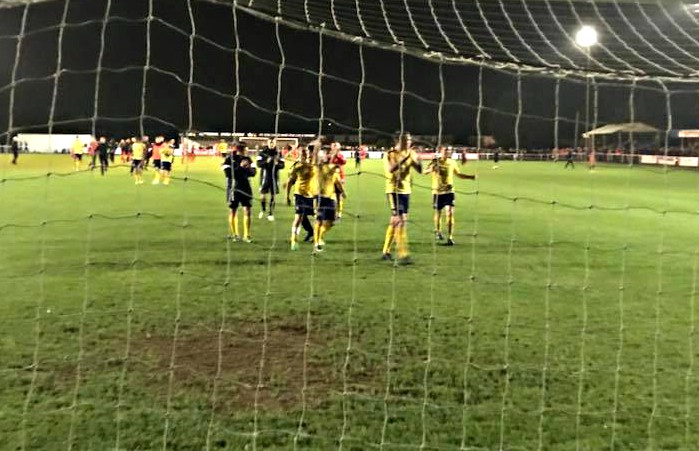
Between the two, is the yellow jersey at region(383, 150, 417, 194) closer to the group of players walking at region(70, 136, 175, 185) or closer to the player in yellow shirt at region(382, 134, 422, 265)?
the player in yellow shirt at region(382, 134, 422, 265)

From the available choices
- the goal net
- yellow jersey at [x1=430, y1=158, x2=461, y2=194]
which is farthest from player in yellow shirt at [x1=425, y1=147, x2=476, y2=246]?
the goal net

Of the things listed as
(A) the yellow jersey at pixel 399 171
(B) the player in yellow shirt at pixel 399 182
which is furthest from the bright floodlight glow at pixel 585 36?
(A) the yellow jersey at pixel 399 171

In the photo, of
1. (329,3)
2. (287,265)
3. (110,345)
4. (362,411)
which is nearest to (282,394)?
(362,411)

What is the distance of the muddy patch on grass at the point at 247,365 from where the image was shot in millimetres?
4379

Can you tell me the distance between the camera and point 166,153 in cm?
1966

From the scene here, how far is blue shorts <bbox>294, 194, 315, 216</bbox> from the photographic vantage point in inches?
392

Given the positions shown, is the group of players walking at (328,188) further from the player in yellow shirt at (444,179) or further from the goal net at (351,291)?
the goal net at (351,291)

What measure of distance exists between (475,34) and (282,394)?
362 cm

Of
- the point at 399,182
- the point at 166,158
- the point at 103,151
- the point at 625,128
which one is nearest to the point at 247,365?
the point at 399,182

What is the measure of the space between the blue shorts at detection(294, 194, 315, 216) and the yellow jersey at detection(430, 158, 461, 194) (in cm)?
188

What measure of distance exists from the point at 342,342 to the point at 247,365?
0.84 m

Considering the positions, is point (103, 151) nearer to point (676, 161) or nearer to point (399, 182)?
point (399, 182)

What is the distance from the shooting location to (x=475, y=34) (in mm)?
6297

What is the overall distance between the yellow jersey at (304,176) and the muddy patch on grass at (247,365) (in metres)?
4.08
